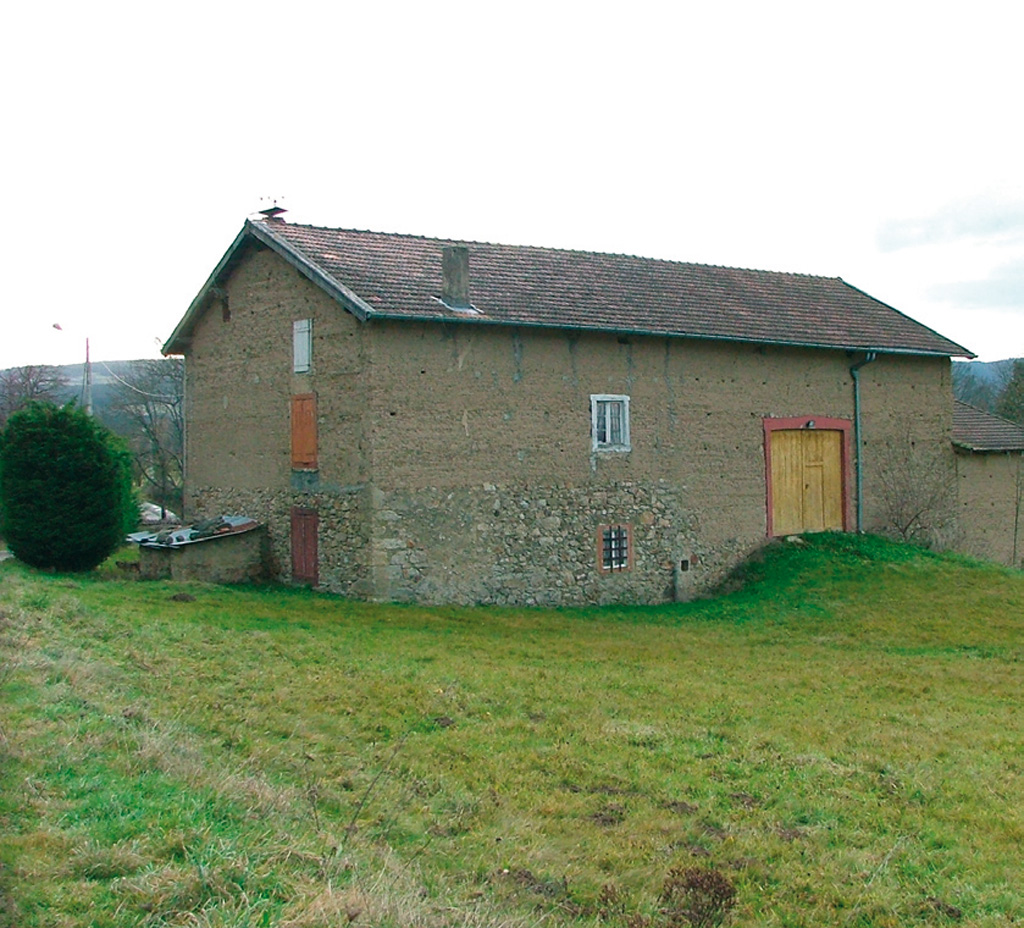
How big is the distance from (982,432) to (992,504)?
74.2 inches

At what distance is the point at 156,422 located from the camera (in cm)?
5406

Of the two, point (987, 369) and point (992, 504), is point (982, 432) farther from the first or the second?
point (987, 369)

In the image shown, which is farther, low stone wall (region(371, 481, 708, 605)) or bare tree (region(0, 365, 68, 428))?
bare tree (region(0, 365, 68, 428))

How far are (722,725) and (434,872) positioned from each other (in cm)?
479

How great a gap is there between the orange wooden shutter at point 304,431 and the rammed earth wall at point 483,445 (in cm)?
21

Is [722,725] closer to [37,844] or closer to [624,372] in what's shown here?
[37,844]

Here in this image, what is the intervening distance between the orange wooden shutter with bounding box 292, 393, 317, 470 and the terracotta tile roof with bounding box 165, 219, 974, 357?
7.52 feet

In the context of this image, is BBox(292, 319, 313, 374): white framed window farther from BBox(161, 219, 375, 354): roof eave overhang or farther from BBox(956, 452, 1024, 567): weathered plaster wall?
BBox(956, 452, 1024, 567): weathered plaster wall

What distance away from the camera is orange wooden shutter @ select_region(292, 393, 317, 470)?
749 inches

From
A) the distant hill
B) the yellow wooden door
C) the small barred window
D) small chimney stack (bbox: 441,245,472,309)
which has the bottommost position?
the small barred window

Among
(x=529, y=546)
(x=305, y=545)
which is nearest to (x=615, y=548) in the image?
(x=529, y=546)

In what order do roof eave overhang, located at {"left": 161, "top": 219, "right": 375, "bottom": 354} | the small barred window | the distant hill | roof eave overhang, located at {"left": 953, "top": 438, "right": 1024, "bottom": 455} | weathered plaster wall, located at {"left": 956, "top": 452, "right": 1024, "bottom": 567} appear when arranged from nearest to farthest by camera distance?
roof eave overhang, located at {"left": 161, "top": 219, "right": 375, "bottom": 354} < the small barred window < roof eave overhang, located at {"left": 953, "top": 438, "right": 1024, "bottom": 455} < weathered plaster wall, located at {"left": 956, "top": 452, "right": 1024, "bottom": 567} < the distant hill

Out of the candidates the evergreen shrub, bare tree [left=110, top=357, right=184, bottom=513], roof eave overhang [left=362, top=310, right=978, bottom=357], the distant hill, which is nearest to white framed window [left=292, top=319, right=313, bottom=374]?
roof eave overhang [left=362, top=310, right=978, bottom=357]

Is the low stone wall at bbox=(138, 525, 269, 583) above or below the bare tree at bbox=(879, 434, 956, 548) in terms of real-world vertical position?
below
